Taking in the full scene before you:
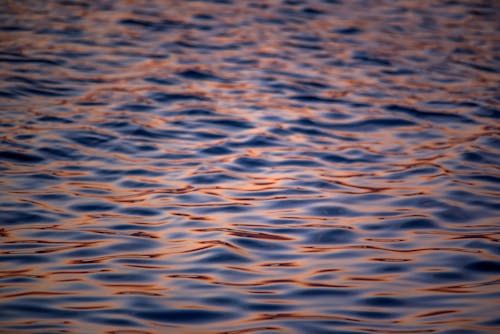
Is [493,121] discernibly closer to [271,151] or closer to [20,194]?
[271,151]

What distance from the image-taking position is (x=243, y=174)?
17.9ft

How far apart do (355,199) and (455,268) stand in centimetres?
115

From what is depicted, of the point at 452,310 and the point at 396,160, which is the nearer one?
the point at 452,310

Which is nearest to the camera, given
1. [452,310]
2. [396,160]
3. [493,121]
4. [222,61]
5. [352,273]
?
[452,310]

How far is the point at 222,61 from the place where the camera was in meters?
8.16

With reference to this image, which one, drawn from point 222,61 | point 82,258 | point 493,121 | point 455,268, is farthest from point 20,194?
point 493,121

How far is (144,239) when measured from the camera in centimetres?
429

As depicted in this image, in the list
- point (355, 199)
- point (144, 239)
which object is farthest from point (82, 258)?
point (355, 199)

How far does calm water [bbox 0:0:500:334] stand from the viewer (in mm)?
3590

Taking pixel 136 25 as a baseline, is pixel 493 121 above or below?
below

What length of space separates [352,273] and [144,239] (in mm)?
1354

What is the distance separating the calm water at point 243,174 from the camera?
3.59m

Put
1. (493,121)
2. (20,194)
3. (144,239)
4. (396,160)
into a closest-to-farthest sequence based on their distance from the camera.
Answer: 1. (144,239)
2. (20,194)
3. (396,160)
4. (493,121)

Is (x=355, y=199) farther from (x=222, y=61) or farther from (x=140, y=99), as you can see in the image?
(x=222, y=61)
